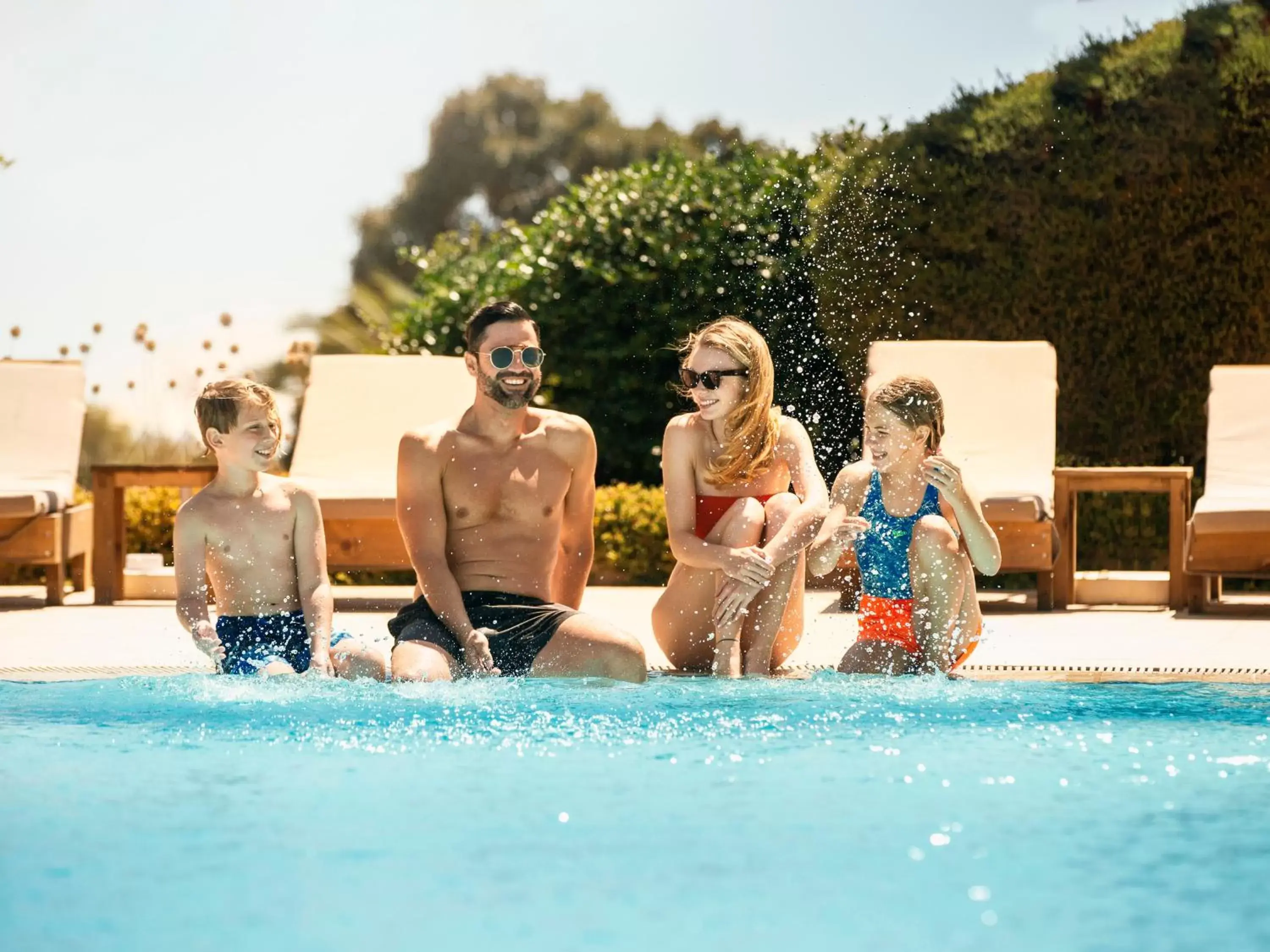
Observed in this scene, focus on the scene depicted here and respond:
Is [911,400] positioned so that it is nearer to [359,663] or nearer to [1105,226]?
[359,663]

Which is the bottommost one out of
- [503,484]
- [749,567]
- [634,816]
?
[634,816]

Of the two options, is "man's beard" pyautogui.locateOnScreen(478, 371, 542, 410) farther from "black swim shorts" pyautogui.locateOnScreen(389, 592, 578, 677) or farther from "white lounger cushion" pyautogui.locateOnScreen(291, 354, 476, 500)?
"white lounger cushion" pyautogui.locateOnScreen(291, 354, 476, 500)

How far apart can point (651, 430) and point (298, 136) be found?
72.3 ft

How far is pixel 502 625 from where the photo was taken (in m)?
5.52

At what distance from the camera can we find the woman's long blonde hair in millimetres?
5602

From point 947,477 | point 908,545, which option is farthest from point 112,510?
point 947,477

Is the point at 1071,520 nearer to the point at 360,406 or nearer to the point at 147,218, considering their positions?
the point at 360,406

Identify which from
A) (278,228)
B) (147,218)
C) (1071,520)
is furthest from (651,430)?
(278,228)

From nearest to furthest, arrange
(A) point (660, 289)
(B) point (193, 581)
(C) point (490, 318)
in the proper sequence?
1. (C) point (490, 318)
2. (B) point (193, 581)
3. (A) point (660, 289)

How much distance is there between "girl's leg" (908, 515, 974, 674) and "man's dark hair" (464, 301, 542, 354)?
144 cm

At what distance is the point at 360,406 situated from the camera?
9.89m

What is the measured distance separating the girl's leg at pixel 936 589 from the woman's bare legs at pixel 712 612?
1.28 ft

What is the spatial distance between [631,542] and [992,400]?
2468mm

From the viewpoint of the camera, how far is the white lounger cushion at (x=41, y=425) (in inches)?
365
